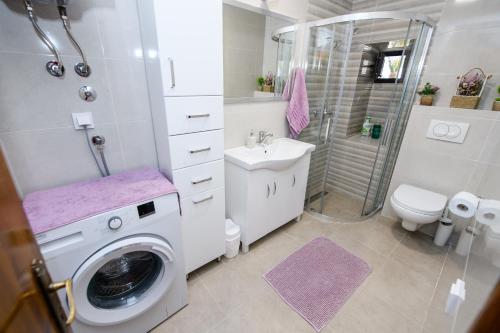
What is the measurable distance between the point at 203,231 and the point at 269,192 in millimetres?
595

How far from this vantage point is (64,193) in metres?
1.12

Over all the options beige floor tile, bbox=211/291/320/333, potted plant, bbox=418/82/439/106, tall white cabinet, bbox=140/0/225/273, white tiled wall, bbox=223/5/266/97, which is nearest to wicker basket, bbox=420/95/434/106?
potted plant, bbox=418/82/439/106

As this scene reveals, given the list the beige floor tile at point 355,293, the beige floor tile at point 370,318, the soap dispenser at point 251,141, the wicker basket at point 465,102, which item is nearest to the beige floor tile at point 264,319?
the beige floor tile at point 355,293

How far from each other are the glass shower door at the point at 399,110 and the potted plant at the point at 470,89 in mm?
344

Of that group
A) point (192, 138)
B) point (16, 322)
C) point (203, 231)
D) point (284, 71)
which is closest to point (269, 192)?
point (203, 231)

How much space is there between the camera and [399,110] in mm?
2062

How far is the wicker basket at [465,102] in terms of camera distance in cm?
170

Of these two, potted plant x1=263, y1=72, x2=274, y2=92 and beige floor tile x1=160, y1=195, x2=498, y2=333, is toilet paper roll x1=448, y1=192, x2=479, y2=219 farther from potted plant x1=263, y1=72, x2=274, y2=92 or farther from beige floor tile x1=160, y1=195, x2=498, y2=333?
potted plant x1=263, y1=72, x2=274, y2=92

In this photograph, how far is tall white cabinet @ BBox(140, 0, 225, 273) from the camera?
3.55 ft

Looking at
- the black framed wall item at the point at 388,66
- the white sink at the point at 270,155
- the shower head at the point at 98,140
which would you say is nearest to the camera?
the shower head at the point at 98,140

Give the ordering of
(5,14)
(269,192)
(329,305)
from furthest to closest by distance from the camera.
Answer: (269,192) < (329,305) < (5,14)

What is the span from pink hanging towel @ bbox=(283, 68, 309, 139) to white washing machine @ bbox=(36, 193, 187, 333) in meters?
1.45

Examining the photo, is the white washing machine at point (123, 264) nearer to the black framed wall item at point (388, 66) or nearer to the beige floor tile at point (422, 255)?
the beige floor tile at point (422, 255)

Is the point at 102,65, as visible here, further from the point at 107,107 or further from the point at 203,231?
the point at 203,231
